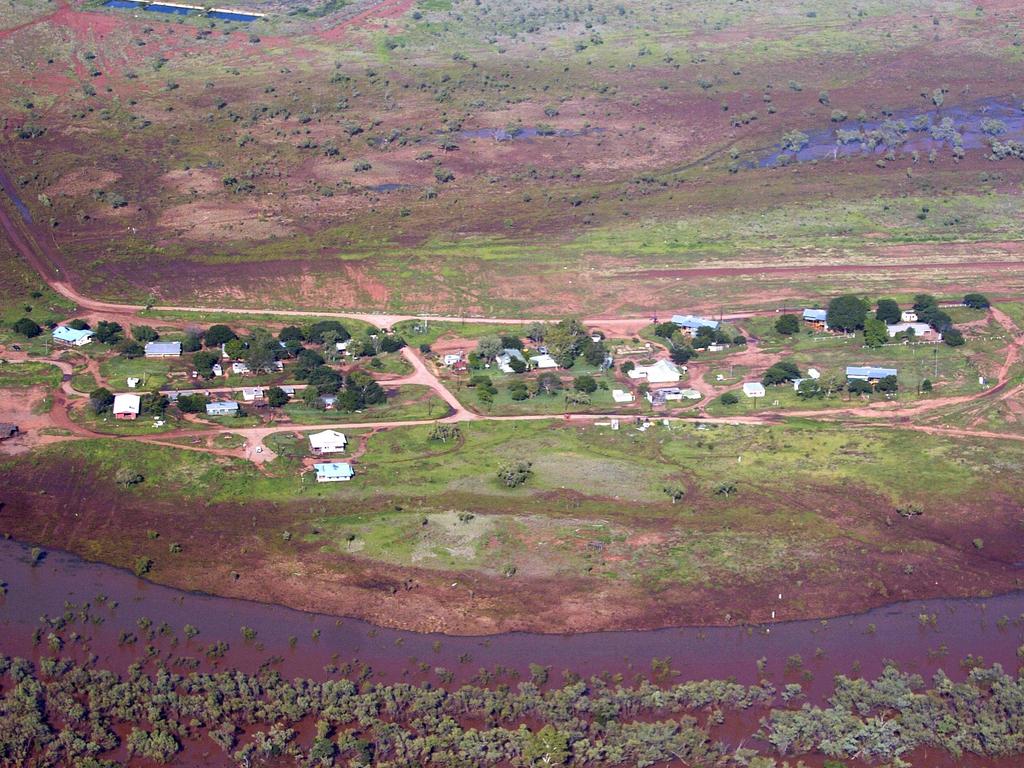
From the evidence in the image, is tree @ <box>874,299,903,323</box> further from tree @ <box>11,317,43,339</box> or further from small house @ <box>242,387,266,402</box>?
tree @ <box>11,317,43,339</box>

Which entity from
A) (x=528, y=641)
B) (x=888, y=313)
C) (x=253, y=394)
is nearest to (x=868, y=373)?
(x=888, y=313)

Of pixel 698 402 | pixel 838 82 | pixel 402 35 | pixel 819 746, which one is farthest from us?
pixel 402 35

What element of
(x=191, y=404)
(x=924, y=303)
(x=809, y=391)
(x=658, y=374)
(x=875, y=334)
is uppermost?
(x=924, y=303)

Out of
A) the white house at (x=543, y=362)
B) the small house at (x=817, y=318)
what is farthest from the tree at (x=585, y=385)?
the small house at (x=817, y=318)

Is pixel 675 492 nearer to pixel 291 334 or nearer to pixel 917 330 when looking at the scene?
pixel 917 330

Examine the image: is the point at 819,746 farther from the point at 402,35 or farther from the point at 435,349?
the point at 402,35

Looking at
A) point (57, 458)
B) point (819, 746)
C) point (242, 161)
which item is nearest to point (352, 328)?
point (57, 458)

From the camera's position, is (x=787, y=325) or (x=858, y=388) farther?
(x=787, y=325)
